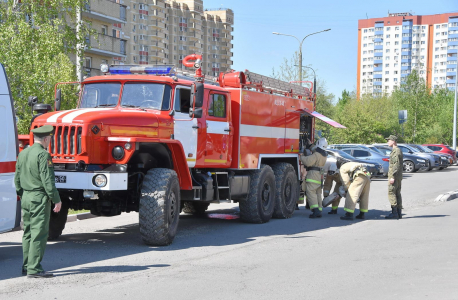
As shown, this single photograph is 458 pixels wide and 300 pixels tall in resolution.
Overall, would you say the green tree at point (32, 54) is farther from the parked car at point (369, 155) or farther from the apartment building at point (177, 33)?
the apartment building at point (177, 33)

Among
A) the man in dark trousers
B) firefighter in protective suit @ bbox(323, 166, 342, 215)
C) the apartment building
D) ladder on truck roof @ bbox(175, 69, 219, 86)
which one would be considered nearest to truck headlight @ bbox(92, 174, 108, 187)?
the man in dark trousers

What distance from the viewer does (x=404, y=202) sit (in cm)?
1856

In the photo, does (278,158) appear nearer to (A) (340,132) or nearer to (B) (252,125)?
(B) (252,125)

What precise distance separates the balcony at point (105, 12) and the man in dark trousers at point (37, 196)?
4457 cm

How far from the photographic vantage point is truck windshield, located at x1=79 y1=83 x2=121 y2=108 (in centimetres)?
1061

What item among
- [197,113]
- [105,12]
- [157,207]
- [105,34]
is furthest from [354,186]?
[105,12]

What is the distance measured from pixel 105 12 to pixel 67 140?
45.8 m

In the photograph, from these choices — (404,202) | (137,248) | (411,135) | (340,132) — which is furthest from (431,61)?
(137,248)

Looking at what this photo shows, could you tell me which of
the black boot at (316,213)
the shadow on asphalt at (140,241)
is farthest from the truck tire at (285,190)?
the black boot at (316,213)

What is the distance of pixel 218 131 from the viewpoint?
1210 cm

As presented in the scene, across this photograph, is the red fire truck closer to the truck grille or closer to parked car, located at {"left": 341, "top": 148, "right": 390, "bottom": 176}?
the truck grille

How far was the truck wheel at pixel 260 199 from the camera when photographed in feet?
42.7

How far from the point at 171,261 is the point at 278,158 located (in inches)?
257

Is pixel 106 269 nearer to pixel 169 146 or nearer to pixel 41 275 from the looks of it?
pixel 41 275
